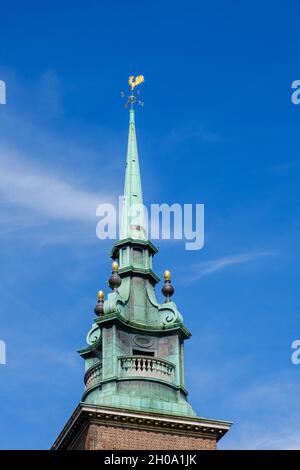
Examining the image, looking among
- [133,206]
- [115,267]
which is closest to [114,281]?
[115,267]

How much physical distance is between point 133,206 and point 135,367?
34.9 feet

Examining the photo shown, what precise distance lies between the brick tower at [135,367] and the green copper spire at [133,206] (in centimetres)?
6

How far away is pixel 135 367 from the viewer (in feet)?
186

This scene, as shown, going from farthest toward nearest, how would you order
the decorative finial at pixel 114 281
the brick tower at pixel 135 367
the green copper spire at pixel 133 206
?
the green copper spire at pixel 133 206
the decorative finial at pixel 114 281
the brick tower at pixel 135 367

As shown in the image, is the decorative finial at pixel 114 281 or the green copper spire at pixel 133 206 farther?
the green copper spire at pixel 133 206

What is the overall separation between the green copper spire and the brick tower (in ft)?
0.18

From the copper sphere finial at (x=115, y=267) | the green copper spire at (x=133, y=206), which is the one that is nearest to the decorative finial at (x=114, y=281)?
the copper sphere finial at (x=115, y=267)

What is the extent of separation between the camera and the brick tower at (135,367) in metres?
53.5

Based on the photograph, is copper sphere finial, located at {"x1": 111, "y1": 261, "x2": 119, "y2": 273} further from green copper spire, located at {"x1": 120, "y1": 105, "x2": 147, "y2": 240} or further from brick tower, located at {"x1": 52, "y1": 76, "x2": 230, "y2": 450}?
green copper spire, located at {"x1": 120, "y1": 105, "x2": 147, "y2": 240}

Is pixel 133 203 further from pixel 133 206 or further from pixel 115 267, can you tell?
pixel 115 267

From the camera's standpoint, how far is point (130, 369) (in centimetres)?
5672

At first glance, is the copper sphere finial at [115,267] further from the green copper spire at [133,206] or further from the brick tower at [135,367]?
the green copper spire at [133,206]
